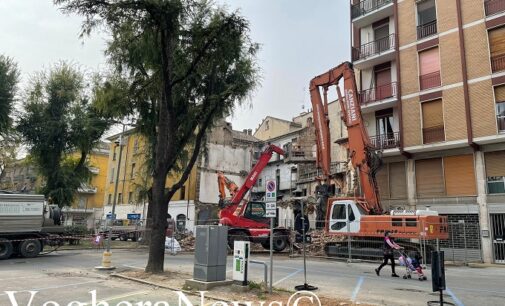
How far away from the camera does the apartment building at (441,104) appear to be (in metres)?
21.6

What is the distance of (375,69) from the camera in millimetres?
28062

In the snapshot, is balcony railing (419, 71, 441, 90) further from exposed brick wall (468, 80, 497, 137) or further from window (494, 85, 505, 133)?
window (494, 85, 505, 133)

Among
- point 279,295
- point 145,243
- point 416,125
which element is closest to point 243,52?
point 279,295

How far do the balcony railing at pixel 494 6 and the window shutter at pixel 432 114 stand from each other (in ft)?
16.9

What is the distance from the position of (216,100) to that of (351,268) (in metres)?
8.52

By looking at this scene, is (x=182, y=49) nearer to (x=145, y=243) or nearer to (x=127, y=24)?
(x=127, y=24)

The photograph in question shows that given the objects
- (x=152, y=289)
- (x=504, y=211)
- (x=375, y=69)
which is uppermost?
(x=375, y=69)

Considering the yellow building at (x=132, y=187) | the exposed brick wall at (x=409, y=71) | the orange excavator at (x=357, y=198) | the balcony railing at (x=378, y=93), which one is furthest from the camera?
the yellow building at (x=132, y=187)

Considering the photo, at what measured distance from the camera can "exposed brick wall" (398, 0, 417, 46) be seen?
25.7m

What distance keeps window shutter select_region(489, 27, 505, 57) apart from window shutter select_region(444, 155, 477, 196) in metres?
5.59

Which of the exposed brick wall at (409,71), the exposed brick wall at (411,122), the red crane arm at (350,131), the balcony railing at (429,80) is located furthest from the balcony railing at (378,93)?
the red crane arm at (350,131)

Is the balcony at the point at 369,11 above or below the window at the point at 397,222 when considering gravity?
above

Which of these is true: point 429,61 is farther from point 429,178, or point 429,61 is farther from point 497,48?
point 429,178

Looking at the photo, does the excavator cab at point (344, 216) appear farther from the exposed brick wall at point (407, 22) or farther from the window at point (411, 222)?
the exposed brick wall at point (407, 22)
